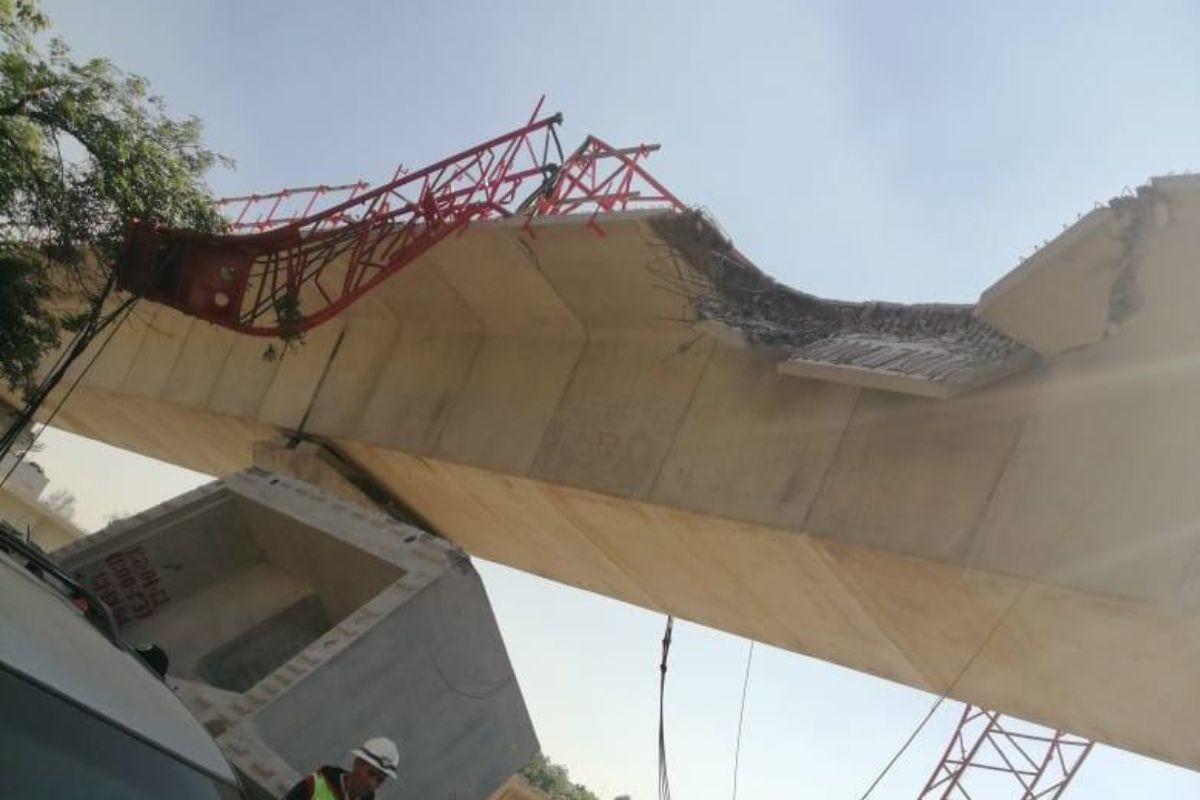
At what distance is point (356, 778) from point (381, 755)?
209mm

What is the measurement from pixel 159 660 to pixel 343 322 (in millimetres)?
6817

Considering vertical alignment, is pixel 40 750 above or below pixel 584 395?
below

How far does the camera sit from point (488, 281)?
9258mm

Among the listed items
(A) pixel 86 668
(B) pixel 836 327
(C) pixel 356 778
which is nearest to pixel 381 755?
(C) pixel 356 778

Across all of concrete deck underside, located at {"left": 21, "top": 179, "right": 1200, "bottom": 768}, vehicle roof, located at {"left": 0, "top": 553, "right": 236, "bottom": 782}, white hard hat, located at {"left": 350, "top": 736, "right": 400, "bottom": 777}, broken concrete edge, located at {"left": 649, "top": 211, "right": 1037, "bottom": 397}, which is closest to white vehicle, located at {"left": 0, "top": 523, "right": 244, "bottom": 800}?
vehicle roof, located at {"left": 0, "top": 553, "right": 236, "bottom": 782}

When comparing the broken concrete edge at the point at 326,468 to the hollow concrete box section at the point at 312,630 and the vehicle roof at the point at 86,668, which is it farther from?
the vehicle roof at the point at 86,668

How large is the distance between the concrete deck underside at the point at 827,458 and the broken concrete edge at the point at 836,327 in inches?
6.2

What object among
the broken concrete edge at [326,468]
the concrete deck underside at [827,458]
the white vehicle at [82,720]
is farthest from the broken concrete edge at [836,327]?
the white vehicle at [82,720]

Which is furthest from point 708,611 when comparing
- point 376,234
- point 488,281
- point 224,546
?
point 376,234

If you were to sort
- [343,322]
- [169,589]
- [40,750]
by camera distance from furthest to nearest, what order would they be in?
[343,322], [169,589], [40,750]

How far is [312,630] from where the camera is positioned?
782cm

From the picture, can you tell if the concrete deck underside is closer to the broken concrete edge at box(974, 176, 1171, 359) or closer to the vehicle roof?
the broken concrete edge at box(974, 176, 1171, 359)

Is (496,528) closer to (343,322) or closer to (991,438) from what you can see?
(343,322)

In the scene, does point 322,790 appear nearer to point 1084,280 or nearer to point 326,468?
point 1084,280
